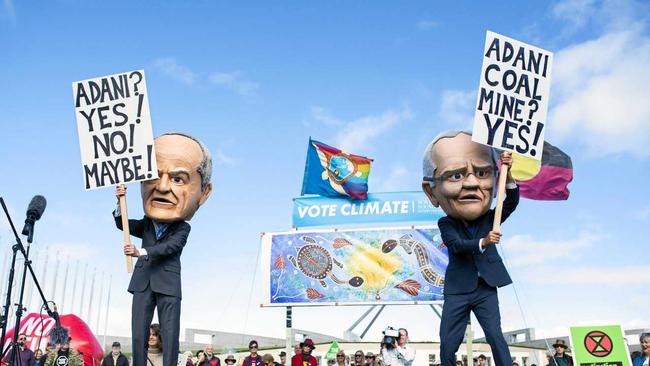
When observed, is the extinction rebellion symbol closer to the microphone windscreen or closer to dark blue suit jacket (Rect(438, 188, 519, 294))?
dark blue suit jacket (Rect(438, 188, 519, 294))

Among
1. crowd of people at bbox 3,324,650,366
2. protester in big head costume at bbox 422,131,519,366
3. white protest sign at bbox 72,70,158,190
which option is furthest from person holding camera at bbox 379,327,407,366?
white protest sign at bbox 72,70,158,190

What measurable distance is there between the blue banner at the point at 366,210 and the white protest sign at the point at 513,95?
10119 millimetres

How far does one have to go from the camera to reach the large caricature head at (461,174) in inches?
228

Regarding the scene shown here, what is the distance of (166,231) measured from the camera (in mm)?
6188

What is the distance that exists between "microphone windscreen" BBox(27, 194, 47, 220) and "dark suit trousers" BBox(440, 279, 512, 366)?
3.90 meters

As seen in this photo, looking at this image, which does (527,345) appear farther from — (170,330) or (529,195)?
(170,330)

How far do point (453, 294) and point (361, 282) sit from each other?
10.1 m

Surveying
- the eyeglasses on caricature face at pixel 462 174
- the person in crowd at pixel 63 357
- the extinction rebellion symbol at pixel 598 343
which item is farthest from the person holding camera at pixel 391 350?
the person in crowd at pixel 63 357

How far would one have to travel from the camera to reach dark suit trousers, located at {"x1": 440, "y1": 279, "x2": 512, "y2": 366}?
5379 mm

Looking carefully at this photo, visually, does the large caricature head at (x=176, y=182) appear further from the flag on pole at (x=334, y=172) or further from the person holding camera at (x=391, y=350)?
the flag on pole at (x=334, y=172)

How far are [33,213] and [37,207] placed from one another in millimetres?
67

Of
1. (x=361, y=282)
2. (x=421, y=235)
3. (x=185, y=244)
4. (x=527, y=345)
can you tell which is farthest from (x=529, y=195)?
(x=527, y=345)

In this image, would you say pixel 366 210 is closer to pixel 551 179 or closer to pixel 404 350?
pixel 551 179

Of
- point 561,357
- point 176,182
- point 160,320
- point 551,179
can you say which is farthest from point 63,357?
point 551,179
